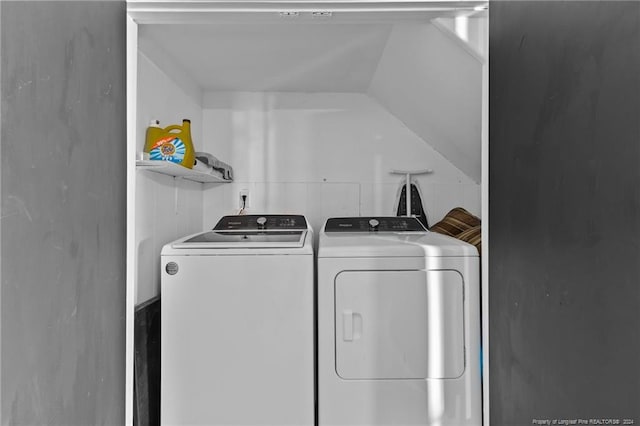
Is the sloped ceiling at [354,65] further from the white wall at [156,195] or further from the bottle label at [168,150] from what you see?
the bottle label at [168,150]

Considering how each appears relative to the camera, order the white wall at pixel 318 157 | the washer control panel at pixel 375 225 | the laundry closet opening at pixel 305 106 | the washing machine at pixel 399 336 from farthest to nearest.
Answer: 1. the white wall at pixel 318 157
2. the washer control panel at pixel 375 225
3. the washing machine at pixel 399 336
4. the laundry closet opening at pixel 305 106

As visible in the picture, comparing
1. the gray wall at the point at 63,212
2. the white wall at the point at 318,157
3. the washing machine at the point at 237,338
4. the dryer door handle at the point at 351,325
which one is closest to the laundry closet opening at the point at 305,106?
the white wall at the point at 318,157

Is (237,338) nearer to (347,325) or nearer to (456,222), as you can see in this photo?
(347,325)

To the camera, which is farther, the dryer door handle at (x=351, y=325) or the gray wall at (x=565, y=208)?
the dryer door handle at (x=351, y=325)

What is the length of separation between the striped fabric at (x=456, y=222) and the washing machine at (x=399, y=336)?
966 millimetres

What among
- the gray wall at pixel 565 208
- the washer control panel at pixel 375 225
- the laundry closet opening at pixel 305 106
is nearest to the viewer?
the gray wall at pixel 565 208

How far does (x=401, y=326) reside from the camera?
6.16ft

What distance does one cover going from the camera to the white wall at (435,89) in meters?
2.00

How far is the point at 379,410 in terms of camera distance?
1.85 m

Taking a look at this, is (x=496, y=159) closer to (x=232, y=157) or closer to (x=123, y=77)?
(x=123, y=77)

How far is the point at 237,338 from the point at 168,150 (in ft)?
3.24

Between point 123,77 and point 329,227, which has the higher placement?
point 123,77

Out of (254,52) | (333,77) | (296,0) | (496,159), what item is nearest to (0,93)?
(296,0)

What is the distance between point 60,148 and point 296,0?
0.93 metres
